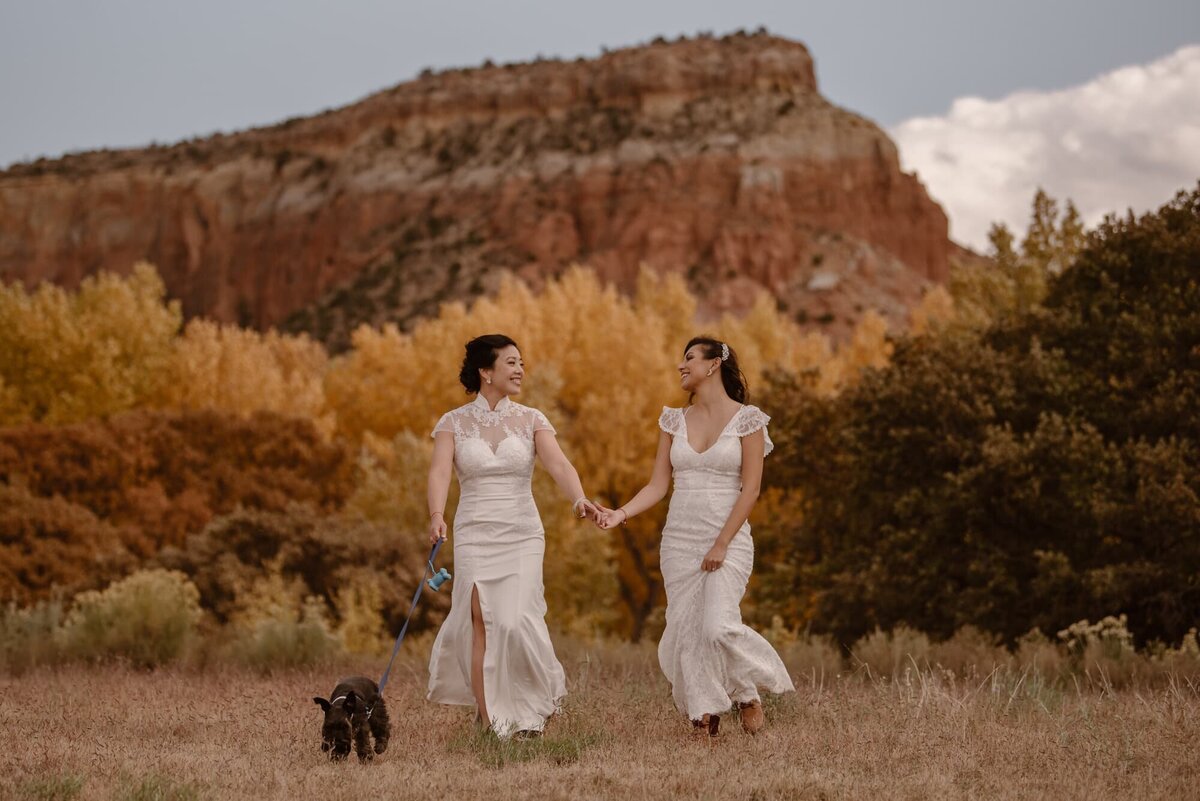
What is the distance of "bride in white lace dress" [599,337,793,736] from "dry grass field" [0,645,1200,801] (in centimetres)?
28

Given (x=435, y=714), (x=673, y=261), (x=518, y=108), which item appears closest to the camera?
(x=435, y=714)

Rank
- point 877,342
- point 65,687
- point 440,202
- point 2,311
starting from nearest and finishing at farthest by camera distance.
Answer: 1. point 65,687
2. point 2,311
3. point 877,342
4. point 440,202

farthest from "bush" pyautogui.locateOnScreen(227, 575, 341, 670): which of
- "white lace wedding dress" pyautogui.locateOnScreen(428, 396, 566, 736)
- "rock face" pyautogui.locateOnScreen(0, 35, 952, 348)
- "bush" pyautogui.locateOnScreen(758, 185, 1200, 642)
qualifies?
"rock face" pyautogui.locateOnScreen(0, 35, 952, 348)

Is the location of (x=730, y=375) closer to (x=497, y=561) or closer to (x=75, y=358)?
(x=497, y=561)

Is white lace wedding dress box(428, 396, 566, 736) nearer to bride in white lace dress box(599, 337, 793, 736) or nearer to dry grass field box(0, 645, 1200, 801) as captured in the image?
dry grass field box(0, 645, 1200, 801)

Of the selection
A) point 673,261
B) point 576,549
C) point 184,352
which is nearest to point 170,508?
point 576,549

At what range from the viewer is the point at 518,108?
11619 cm

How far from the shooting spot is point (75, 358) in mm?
43625

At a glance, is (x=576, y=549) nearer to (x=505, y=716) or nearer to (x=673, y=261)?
(x=505, y=716)

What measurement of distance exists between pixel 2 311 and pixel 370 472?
19.9m

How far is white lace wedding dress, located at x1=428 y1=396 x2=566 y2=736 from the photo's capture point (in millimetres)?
7461

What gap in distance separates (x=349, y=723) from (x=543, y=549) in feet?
4.96

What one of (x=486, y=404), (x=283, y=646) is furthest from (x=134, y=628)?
(x=486, y=404)

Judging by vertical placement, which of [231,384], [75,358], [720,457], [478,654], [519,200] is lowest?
[478,654]
